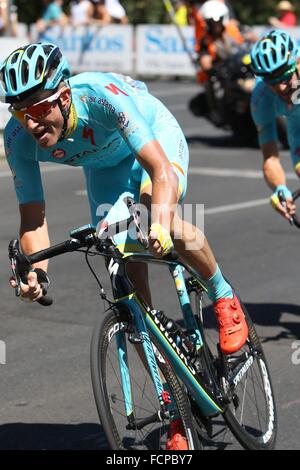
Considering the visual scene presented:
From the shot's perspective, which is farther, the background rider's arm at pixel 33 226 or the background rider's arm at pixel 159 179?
the background rider's arm at pixel 33 226

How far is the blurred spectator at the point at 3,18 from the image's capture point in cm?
1753

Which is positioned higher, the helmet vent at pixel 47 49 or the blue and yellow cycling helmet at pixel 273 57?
the helmet vent at pixel 47 49

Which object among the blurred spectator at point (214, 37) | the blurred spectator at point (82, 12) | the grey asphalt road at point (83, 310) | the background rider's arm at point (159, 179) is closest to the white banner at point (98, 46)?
the blurred spectator at point (82, 12)

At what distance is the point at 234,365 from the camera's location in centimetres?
509

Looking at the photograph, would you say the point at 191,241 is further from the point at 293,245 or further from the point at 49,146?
the point at 293,245

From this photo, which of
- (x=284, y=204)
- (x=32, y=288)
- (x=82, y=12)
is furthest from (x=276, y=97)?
(x=82, y=12)

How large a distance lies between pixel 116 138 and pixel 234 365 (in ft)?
4.11

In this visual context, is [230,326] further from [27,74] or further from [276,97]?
[276,97]

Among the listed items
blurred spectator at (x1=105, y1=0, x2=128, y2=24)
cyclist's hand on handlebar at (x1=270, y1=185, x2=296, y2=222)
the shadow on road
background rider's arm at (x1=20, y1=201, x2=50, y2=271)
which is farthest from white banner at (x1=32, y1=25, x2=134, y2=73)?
background rider's arm at (x1=20, y1=201, x2=50, y2=271)

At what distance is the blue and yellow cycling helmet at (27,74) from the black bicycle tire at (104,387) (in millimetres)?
989

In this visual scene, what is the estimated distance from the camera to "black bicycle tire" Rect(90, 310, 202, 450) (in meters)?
4.10

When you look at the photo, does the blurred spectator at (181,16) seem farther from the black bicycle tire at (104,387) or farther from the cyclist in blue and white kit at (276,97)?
the black bicycle tire at (104,387)

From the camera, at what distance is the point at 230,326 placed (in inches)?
194

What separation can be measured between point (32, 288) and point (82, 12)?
61.4ft
